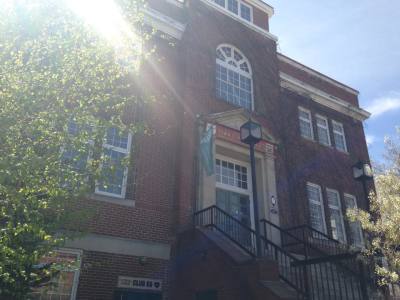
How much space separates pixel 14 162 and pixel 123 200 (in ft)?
18.7

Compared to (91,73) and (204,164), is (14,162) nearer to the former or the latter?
(91,73)

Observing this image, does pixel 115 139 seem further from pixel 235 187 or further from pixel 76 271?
pixel 235 187

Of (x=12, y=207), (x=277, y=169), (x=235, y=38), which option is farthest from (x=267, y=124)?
(x=12, y=207)

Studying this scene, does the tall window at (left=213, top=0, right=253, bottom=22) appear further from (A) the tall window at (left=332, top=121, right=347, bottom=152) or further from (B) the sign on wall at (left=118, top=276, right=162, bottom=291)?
(B) the sign on wall at (left=118, top=276, right=162, bottom=291)

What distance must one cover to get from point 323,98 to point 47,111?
51.2 feet

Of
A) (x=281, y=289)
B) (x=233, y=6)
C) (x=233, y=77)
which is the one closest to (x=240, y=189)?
(x=233, y=77)

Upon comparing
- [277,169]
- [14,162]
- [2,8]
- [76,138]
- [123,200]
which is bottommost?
[14,162]

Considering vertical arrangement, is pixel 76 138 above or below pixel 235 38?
below

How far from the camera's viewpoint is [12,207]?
5211 millimetres

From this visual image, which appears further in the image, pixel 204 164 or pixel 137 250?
pixel 204 164

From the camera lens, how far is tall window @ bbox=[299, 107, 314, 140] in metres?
17.3

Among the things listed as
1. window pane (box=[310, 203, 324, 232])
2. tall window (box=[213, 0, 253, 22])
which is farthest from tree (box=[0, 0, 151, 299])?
window pane (box=[310, 203, 324, 232])

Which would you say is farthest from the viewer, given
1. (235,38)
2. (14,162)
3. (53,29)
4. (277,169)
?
(235,38)

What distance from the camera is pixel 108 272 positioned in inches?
374
